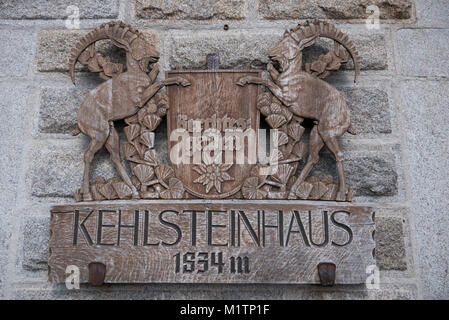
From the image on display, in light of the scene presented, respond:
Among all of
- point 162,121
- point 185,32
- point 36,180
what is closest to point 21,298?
point 36,180

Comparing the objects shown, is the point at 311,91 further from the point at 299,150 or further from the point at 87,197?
the point at 87,197

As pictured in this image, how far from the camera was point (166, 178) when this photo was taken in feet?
6.22

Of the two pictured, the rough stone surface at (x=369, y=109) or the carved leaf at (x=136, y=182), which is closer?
the carved leaf at (x=136, y=182)

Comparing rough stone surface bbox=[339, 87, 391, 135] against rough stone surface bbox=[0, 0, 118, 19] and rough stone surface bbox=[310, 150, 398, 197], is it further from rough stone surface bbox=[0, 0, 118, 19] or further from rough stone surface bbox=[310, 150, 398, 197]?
rough stone surface bbox=[0, 0, 118, 19]

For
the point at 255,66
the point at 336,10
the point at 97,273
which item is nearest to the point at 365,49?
the point at 336,10

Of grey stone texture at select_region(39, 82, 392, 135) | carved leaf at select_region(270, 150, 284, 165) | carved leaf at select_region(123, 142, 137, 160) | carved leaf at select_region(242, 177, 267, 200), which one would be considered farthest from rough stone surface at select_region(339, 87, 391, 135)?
carved leaf at select_region(123, 142, 137, 160)

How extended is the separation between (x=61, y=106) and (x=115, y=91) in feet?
0.78

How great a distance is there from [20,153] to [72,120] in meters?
0.22

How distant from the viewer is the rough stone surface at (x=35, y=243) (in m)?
1.93

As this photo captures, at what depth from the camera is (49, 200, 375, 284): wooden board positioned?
5.97 feet

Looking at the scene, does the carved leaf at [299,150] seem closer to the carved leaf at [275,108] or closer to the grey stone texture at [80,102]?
the carved leaf at [275,108]

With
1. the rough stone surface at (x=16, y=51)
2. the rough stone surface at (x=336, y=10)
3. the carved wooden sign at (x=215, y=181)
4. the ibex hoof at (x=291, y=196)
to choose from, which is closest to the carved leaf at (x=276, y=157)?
the carved wooden sign at (x=215, y=181)

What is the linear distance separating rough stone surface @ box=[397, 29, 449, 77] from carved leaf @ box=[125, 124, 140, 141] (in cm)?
100

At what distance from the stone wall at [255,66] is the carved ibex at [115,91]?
93 mm
